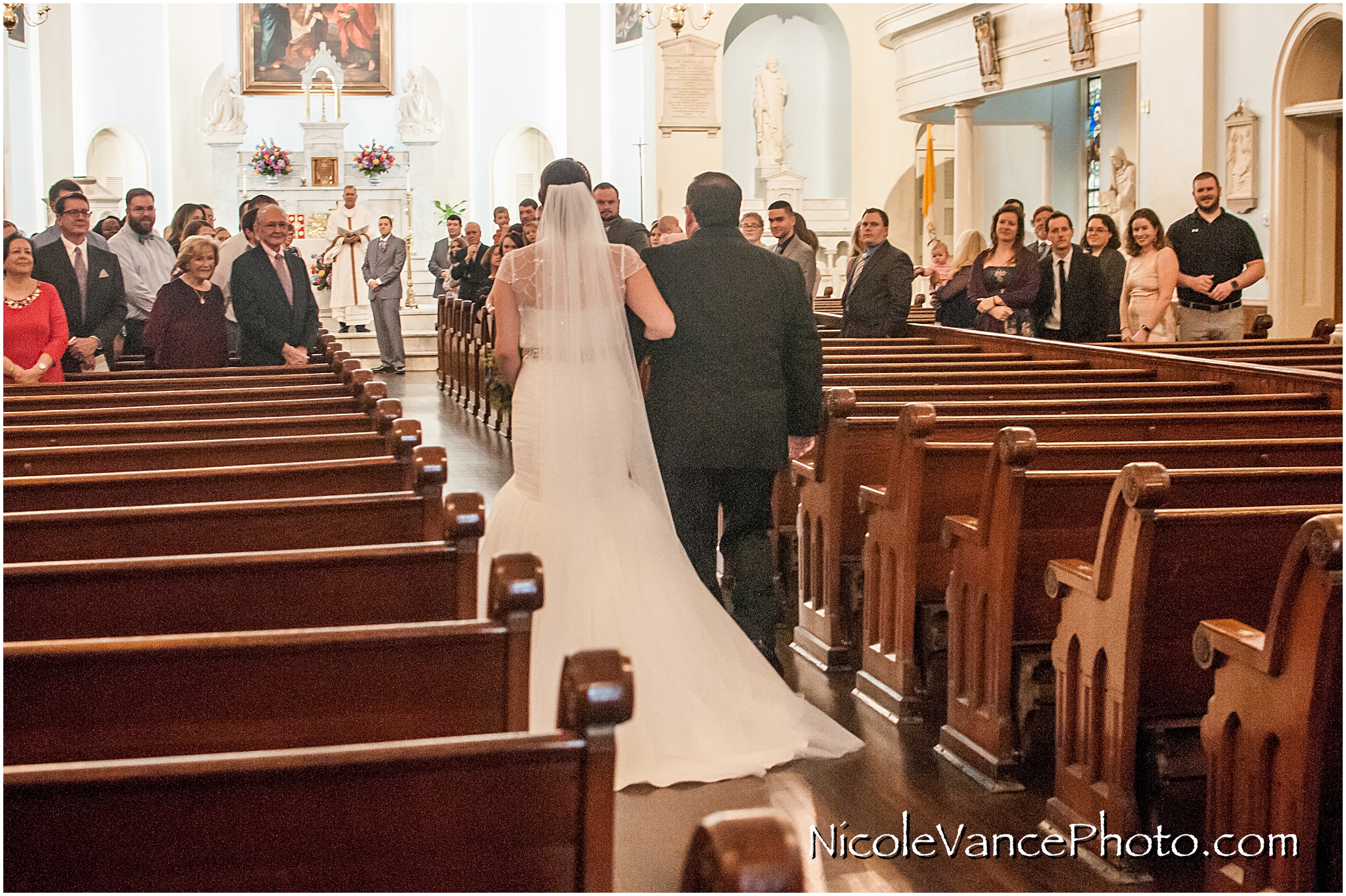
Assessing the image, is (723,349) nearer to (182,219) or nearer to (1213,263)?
(1213,263)

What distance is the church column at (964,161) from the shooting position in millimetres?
13820

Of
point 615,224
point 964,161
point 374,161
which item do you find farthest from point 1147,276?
point 374,161

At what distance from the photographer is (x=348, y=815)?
127 cm

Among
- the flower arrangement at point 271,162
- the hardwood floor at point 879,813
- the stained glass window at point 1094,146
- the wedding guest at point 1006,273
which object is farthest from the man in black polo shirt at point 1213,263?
the flower arrangement at point 271,162

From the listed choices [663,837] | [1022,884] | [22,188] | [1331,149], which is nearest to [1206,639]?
[1022,884]

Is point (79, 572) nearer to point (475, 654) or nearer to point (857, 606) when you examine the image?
point (475, 654)

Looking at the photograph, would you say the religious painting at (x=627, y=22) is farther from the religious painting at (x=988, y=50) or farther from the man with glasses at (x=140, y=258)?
the man with glasses at (x=140, y=258)

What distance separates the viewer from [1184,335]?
23.7 feet

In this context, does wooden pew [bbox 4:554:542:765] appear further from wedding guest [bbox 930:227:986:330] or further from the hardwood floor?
wedding guest [bbox 930:227:986:330]

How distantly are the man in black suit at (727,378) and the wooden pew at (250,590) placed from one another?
4.74 feet

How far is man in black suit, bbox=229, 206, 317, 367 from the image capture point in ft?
19.7

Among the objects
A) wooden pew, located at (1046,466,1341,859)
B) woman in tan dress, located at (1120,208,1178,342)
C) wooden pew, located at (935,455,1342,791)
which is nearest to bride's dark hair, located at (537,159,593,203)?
wooden pew, located at (935,455,1342,791)

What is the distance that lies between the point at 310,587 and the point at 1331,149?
9.16 m

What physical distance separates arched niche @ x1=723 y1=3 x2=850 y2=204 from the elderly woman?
13179mm
